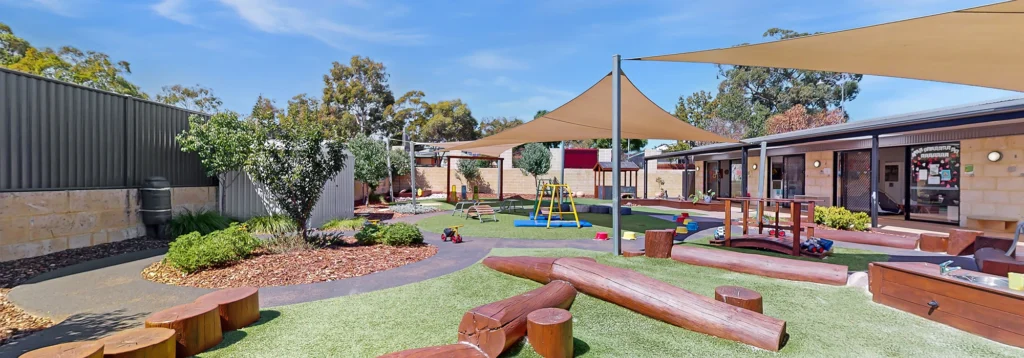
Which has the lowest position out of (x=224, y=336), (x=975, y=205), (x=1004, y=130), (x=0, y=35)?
(x=224, y=336)

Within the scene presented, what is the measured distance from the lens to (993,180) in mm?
8625

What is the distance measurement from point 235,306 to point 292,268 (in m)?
2.07

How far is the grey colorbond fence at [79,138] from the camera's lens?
5.60 meters

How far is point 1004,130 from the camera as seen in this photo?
8.11m

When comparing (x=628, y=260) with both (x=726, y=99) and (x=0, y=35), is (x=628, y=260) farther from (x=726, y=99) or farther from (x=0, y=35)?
(x=726, y=99)

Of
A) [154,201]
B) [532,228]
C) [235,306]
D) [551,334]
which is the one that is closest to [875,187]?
[532,228]

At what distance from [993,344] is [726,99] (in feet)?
130

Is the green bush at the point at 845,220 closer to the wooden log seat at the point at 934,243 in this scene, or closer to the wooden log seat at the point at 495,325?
the wooden log seat at the point at 934,243

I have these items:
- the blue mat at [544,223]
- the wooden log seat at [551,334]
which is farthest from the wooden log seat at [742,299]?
the blue mat at [544,223]

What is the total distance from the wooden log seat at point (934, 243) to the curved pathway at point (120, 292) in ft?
0.89

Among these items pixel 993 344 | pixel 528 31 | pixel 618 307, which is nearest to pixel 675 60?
pixel 618 307

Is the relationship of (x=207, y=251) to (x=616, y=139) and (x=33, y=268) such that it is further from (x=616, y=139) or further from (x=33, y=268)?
(x=616, y=139)

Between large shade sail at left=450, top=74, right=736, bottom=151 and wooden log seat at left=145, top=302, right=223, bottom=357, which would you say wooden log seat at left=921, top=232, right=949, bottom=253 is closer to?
large shade sail at left=450, top=74, right=736, bottom=151

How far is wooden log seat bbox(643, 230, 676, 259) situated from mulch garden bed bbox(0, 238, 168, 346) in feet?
20.1
